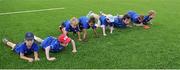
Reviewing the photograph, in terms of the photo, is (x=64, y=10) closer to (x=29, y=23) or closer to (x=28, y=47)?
(x=29, y=23)

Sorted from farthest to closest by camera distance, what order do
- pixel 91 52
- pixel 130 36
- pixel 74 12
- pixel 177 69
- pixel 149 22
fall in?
pixel 74 12 < pixel 149 22 < pixel 130 36 < pixel 91 52 < pixel 177 69

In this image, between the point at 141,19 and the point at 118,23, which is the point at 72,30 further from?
the point at 141,19

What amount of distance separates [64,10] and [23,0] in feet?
16.2

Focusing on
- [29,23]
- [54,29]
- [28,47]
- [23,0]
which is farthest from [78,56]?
[23,0]

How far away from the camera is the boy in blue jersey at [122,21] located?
9.94 metres

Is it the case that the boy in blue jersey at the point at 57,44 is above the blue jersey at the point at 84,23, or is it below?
below

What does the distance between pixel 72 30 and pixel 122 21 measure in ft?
6.79

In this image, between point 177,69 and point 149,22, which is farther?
point 149,22

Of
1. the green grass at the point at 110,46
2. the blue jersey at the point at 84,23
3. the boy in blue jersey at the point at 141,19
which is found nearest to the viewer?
the green grass at the point at 110,46

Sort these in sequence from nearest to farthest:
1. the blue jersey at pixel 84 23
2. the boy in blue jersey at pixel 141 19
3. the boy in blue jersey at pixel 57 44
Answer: the boy in blue jersey at pixel 57 44
the blue jersey at pixel 84 23
the boy in blue jersey at pixel 141 19

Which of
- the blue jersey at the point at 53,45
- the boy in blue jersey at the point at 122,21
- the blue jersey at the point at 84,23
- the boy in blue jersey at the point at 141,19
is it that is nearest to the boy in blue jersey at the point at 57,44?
the blue jersey at the point at 53,45

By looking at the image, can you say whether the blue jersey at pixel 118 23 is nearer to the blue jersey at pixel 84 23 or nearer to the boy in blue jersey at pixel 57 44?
the blue jersey at pixel 84 23

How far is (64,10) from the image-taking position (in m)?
14.5

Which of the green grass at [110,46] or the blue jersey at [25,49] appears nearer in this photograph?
the green grass at [110,46]
